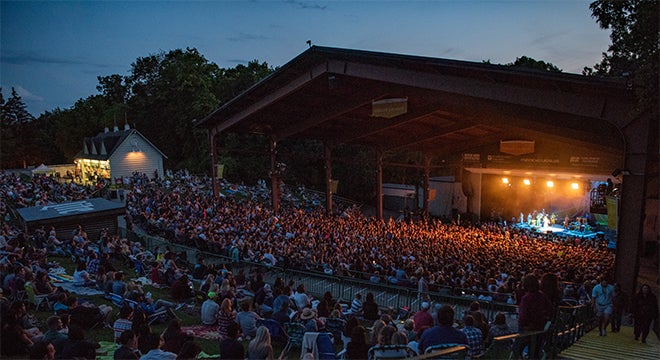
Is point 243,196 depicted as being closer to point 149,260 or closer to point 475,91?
point 149,260

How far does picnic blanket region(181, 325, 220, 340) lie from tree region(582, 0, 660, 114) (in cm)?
901

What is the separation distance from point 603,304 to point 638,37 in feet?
17.0

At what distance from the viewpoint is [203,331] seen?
7.68 m

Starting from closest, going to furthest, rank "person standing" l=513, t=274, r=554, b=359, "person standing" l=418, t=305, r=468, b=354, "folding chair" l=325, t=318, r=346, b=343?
"person standing" l=418, t=305, r=468, b=354 < "person standing" l=513, t=274, r=554, b=359 < "folding chair" l=325, t=318, r=346, b=343

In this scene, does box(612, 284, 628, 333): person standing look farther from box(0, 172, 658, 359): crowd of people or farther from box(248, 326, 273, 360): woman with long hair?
box(248, 326, 273, 360): woman with long hair

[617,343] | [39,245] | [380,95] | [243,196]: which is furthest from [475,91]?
[243,196]

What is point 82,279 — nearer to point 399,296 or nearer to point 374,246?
point 399,296

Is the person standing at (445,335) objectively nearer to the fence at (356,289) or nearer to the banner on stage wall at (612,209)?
the fence at (356,289)

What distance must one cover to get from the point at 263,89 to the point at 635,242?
1510cm

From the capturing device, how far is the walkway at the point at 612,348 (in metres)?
6.43

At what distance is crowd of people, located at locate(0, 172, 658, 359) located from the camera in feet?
17.1

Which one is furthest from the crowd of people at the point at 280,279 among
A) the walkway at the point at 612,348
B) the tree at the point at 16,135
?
the tree at the point at 16,135

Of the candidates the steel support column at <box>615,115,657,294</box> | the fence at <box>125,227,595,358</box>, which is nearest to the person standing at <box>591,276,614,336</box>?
the fence at <box>125,227,595,358</box>

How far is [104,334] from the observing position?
286 inches
